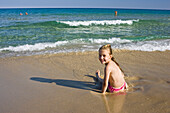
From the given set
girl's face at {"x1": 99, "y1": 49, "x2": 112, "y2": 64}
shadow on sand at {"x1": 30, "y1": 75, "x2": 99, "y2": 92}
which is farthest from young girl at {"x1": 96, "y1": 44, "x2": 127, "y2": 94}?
shadow on sand at {"x1": 30, "y1": 75, "x2": 99, "y2": 92}

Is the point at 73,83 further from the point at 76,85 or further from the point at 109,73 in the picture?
the point at 109,73

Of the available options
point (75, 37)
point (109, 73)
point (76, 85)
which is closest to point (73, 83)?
point (76, 85)

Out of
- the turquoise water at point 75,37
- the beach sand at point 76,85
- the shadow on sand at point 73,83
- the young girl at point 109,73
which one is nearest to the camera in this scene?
the beach sand at point 76,85

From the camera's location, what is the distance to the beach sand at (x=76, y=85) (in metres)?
2.50

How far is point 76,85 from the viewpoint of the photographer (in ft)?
11.3

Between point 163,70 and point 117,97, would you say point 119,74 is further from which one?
point 163,70

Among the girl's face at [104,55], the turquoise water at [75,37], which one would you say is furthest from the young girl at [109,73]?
the turquoise water at [75,37]

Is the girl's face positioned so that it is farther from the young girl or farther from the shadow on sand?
the shadow on sand

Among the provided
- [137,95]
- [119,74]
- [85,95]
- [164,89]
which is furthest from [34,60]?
[164,89]

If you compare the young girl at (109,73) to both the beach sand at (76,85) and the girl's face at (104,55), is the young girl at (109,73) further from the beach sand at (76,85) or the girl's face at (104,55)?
the beach sand at (76,85)

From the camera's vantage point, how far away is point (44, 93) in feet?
9.96

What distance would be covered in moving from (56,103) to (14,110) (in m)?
0.64

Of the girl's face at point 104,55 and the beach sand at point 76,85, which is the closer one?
the beach sand at point 76,85

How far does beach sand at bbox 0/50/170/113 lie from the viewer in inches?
98.4
